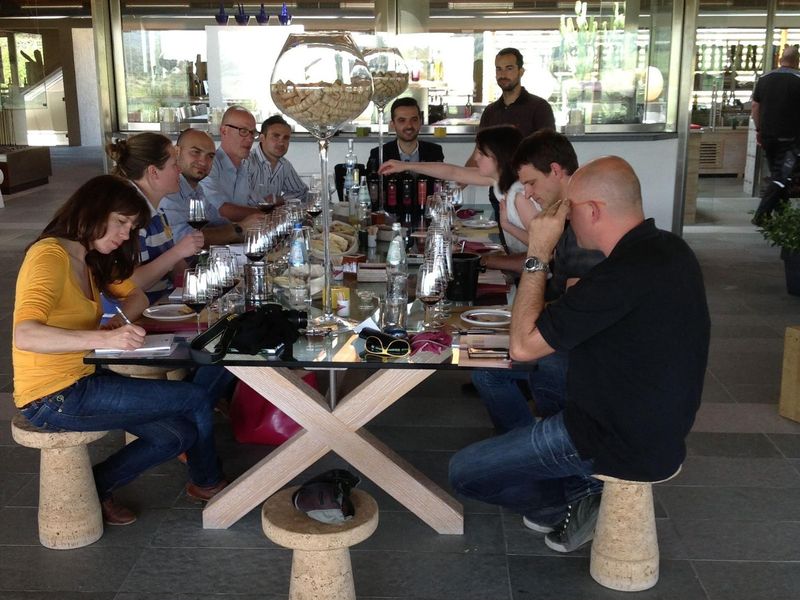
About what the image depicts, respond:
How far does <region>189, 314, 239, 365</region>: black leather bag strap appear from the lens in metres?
2.65

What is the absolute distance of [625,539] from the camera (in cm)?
278

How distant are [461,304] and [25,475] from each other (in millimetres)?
1820

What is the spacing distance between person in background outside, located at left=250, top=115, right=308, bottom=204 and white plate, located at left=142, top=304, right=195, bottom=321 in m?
2.47

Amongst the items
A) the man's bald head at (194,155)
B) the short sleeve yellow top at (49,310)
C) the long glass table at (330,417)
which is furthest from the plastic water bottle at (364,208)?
the short sleeve yellow top at (49,310)

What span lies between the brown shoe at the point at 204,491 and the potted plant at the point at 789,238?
14.2 feet

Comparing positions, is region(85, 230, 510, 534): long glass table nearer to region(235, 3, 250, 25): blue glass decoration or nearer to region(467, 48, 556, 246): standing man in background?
region(467, 48, 556, 246): standing man in background

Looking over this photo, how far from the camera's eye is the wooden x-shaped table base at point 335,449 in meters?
2.93

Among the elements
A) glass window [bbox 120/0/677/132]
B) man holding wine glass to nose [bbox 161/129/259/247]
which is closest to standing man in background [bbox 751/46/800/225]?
glass window [bbox 120/0/677/132]

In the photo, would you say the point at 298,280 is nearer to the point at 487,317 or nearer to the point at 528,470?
the point at 487,317

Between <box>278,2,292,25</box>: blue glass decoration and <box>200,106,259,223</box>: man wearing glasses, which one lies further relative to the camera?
<box>278,2,292,25</box>: blue glass decoration

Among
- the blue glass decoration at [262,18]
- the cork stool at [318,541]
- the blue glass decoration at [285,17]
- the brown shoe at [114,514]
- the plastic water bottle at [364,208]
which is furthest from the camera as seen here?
the blue glass decoration at [285,17]

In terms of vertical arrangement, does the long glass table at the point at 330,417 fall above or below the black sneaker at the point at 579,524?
above

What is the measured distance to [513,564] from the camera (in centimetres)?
297

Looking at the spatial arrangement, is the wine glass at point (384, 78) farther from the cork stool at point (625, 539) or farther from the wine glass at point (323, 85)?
the cork stool at point (625, 539)
